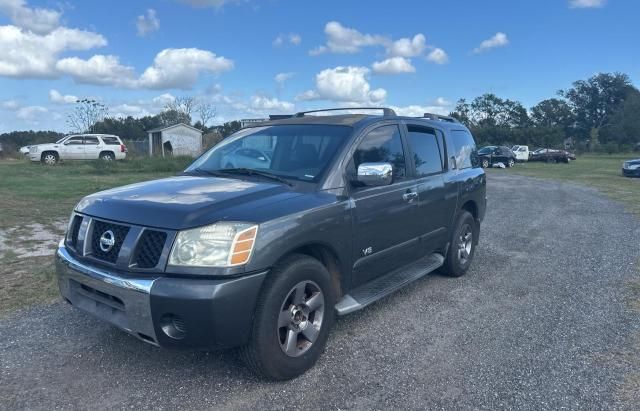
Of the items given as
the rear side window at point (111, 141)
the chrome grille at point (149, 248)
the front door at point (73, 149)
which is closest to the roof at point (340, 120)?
the chrome grille at point (149, 248)

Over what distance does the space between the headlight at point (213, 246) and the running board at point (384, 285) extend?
1.14 meters

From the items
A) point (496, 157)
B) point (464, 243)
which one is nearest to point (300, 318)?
point (464, 243)

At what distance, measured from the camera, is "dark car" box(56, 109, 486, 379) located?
306cm

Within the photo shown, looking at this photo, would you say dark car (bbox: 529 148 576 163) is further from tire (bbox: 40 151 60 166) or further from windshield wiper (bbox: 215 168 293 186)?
windshield wiper (bbox: 215 168 293 186)

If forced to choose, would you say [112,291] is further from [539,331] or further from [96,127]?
[96,127]

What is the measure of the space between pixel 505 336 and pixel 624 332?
109 cm

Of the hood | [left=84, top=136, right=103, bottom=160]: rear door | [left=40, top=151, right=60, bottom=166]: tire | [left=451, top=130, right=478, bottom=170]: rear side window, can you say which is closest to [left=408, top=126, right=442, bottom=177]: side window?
[left=451, top=130, right=478, bottom=170]: rear side window

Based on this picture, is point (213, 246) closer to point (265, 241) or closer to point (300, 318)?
point (265, 241)

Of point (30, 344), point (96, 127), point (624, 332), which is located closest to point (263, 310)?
point (30, 344)

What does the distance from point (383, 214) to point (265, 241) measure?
4.80ft

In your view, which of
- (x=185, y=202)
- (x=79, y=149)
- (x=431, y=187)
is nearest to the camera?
(x=185, y=202)

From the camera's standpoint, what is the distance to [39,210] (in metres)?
10.4

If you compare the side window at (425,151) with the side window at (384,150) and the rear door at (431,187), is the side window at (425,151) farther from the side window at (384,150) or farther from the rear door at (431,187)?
the side window at (384,150)

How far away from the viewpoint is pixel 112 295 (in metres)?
3.21
